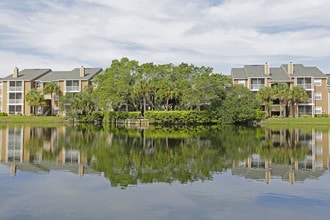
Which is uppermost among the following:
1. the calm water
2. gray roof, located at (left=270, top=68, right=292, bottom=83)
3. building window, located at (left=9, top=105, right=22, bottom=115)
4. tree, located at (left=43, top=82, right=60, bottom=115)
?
gray roof, located at (left=270, top=68, right=292, bottom=83)

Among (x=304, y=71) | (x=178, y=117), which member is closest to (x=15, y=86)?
(x=178, y=117)

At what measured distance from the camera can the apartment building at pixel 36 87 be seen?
73.7 m

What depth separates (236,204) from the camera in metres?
9.66

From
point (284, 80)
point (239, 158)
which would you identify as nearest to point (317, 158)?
point (239, 158)

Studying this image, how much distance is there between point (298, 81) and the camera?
69250 mm

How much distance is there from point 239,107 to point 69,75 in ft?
126

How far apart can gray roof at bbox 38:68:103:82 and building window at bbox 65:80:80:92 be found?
87 centimetres

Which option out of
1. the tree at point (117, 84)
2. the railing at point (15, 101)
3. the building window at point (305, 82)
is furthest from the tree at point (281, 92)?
the railing at point (15, 101)

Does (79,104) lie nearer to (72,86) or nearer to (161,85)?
(72,86)

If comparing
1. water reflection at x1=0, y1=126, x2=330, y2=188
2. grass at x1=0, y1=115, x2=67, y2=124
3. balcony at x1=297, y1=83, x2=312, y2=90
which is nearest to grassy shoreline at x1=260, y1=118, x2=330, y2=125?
balcony at x1=297, y1=83, x2=312, y2=90

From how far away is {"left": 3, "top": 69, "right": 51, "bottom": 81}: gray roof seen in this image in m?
75.9

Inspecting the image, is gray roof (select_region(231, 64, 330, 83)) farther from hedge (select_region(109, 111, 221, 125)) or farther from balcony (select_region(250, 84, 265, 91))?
hedge (select_region(109, 111, 221, 125))

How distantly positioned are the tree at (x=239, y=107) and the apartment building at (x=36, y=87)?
30458mm

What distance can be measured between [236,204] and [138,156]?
915 centimetres
